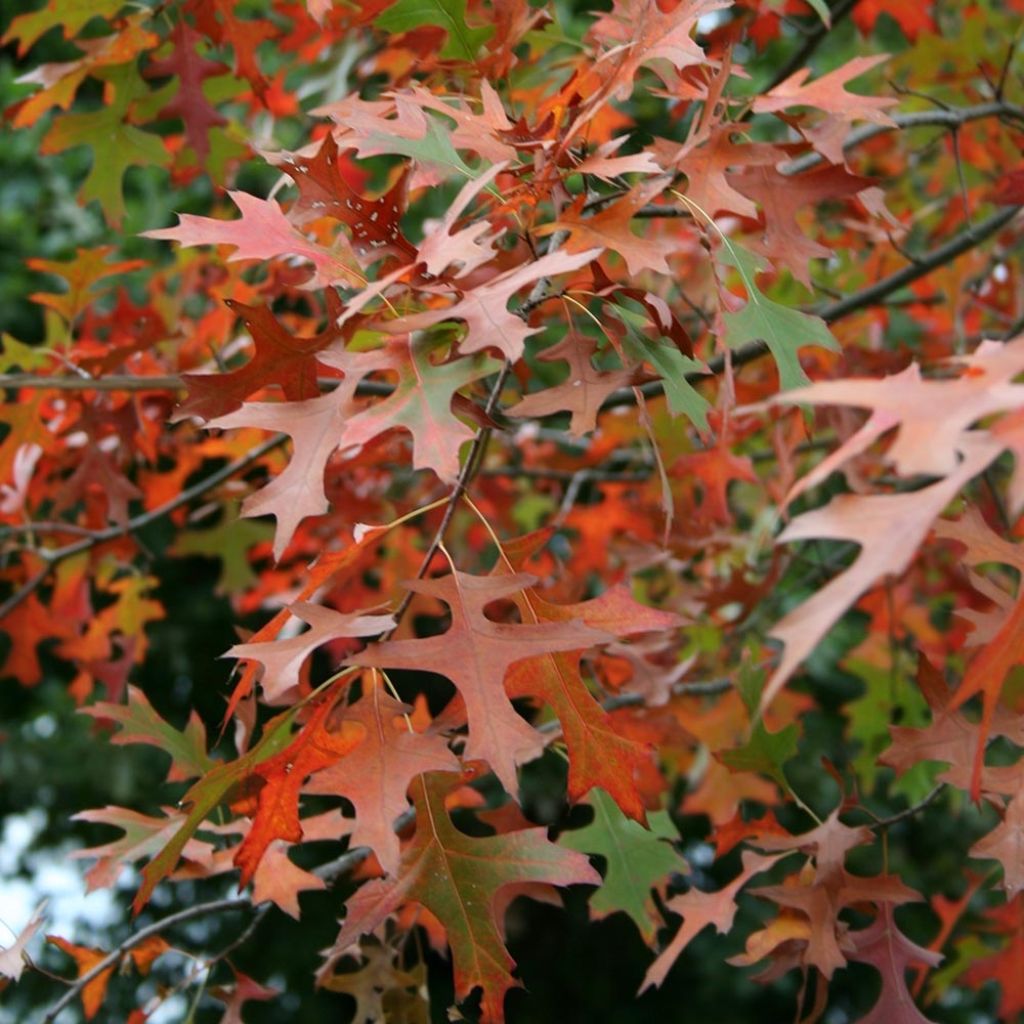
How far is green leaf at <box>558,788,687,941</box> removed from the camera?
1.64 meters

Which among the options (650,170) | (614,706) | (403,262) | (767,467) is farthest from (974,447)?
(767,467)


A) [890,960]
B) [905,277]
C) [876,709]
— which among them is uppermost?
[905,277]

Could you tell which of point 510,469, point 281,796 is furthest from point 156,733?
point 510,469

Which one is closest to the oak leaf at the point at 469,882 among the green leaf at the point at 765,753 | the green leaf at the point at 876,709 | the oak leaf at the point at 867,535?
the green leaf at the point at 765,753

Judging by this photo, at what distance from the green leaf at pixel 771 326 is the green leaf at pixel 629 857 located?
27.6 inches

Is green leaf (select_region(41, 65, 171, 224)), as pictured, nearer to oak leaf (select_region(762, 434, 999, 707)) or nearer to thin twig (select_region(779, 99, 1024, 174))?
thin twig (select_region(779, 99, 1024, 174))

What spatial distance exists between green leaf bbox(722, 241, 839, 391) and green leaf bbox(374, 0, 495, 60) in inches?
17.1

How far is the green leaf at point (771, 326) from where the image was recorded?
121cm

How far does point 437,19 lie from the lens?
142cm

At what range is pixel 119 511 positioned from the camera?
1.98 meters

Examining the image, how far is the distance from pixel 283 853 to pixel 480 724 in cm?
49

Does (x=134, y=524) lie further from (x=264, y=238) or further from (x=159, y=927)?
(x=264, y=238)

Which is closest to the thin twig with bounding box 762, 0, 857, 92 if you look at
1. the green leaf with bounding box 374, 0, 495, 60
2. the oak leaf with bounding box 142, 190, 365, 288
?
the green leaf with bounding box 374, 0, 495, 60

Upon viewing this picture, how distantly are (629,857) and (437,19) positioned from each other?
3.49 feet
